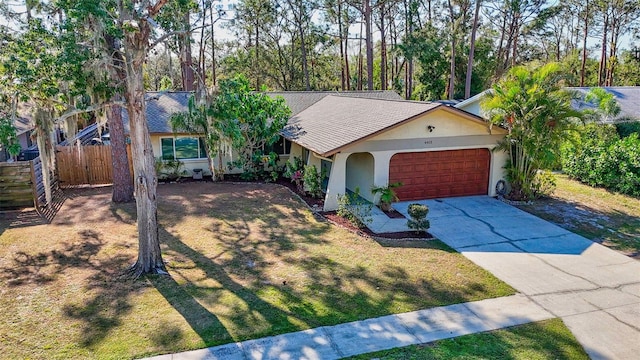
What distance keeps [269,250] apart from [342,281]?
246cm

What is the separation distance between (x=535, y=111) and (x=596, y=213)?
380 cm

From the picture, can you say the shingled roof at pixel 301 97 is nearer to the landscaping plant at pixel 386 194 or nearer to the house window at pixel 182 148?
the house window at pixel 182 148

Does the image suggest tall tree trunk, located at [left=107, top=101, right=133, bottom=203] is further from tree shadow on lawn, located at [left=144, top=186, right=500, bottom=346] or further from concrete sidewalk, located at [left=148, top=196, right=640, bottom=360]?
concrete sidewalk, located at [left=148, top=196, right=640, bottom=360]

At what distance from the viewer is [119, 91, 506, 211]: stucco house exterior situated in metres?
13.5

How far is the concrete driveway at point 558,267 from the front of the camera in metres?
7.14

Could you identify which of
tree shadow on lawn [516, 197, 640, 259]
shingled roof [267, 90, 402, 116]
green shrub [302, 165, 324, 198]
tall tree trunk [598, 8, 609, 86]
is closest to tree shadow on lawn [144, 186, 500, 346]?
green shrub [302, 165, 324, 198]

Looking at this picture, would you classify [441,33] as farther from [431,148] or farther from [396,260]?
[396,260]

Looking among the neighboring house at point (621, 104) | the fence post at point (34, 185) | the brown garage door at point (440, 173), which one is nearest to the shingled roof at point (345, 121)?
the brown garage door at point (440, 173)

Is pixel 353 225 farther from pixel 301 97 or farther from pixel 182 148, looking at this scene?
pixel 301 97

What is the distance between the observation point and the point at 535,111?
530 inches

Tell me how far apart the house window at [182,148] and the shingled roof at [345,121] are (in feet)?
12.7

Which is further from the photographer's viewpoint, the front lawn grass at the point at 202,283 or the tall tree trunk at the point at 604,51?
the tall tree trunk at the point at 604,51

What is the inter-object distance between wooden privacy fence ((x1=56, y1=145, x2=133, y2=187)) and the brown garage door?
1066 centimetres

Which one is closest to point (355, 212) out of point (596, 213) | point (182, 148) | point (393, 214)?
point (393, 214)
